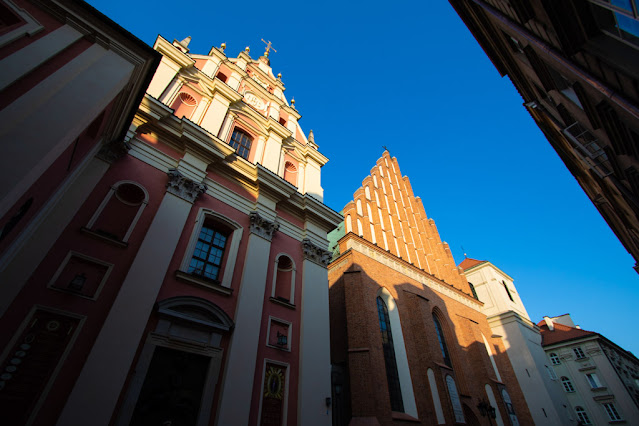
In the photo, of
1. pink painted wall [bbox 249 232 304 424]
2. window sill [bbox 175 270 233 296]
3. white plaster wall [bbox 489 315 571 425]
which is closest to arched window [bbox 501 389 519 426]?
white plaster wall [bbox 489 315 571 425]

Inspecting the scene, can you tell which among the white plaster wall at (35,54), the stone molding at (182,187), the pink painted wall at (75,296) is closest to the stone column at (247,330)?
the stone molding at (182,187)

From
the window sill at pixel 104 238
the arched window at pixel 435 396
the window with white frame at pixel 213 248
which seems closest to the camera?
the window sill at pixel 104 238

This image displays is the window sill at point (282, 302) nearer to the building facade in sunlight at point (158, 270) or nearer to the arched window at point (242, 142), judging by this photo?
the building facade in sunlight at point (158, 270)

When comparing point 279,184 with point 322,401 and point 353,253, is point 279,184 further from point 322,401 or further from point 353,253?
point 322,401

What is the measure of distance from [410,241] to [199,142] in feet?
56.0

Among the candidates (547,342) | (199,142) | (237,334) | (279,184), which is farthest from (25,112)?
(547,342)

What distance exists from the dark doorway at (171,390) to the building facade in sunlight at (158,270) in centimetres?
2

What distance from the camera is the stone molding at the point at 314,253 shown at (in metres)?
12.2

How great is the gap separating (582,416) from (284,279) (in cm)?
3586

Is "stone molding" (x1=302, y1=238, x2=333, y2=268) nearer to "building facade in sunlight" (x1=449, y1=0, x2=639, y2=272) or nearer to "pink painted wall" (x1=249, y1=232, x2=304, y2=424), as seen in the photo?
Answer: "pink painted wall" (x1=249, y1=232, x2=304, y2=424)

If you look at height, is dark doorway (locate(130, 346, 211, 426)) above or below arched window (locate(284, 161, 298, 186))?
below

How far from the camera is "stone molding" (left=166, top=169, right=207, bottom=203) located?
363 inches

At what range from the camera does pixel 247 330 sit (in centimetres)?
855

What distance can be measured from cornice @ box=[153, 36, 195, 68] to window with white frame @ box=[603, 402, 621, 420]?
4293 cm
